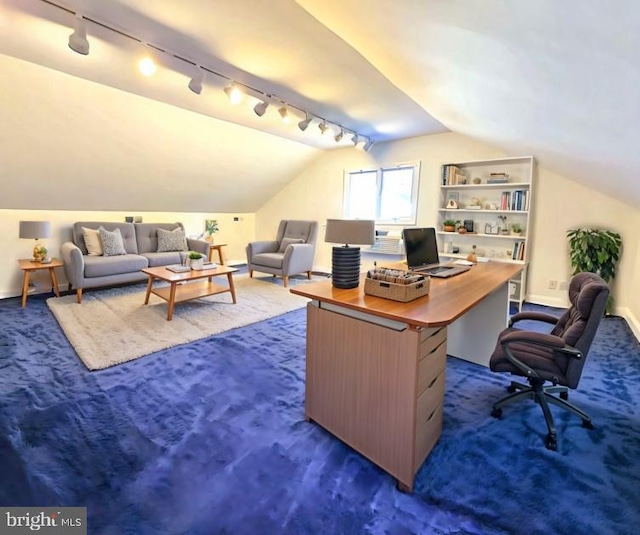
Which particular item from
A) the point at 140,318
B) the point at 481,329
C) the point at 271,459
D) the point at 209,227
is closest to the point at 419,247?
the point at 481,329

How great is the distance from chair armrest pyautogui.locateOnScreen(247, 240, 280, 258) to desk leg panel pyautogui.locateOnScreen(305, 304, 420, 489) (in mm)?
3976

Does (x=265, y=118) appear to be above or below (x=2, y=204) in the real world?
above

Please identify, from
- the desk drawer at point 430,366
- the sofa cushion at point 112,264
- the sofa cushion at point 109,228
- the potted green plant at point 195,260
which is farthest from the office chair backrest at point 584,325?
the sofa cushion at point 109,228

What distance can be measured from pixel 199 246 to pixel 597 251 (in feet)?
17.7

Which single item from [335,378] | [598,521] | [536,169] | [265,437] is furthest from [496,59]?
[536,169]

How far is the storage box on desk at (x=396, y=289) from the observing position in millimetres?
1646

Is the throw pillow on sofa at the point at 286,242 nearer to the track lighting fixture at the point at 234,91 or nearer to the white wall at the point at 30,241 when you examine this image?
the white wall at the point at 30,241

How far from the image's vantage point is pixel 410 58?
86.0 inches

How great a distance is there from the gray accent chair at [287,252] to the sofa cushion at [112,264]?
1668 millimetres

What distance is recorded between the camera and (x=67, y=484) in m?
1.46

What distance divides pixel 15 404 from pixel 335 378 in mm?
1973

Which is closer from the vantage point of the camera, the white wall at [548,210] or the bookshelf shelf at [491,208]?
the white wall at [548,210]

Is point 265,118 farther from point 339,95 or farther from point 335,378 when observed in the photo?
point 335,378

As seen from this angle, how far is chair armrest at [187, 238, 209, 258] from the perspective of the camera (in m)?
5.36
